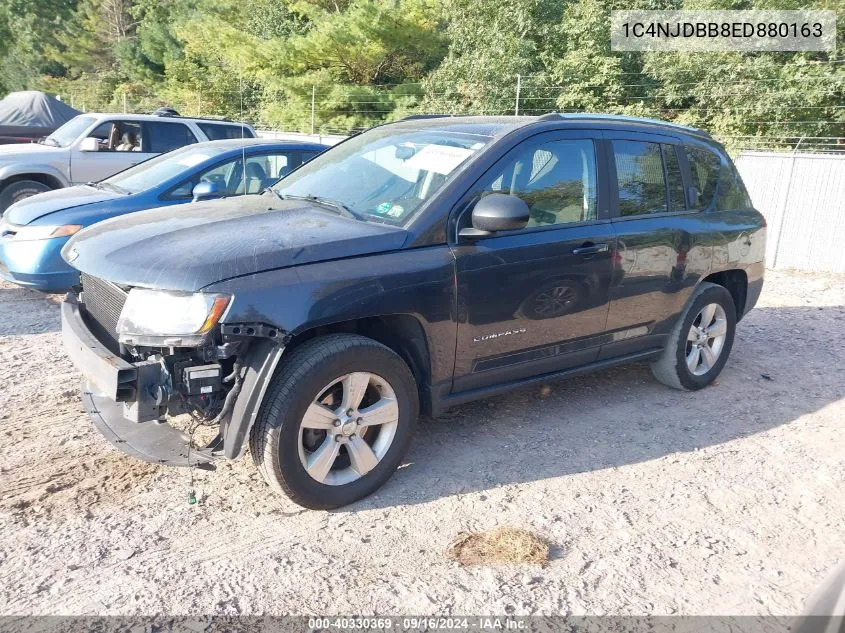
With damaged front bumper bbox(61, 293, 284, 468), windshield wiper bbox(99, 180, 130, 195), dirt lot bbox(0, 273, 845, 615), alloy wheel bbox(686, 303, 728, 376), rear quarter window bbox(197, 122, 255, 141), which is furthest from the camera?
rear quarter window bbox(197, 122, 255, 141)

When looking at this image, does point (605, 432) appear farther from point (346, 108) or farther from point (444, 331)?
point (346, 108)

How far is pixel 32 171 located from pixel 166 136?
72.3 inches

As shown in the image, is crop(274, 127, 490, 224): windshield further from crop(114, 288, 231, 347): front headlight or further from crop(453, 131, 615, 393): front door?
crop(114, 288, 231, 347): front headlight

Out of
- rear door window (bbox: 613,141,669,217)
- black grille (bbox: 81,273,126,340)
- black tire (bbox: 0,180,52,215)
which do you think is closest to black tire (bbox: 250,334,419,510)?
black grille (bbox: 81,273,126,340)

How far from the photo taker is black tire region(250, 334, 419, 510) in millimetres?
3070

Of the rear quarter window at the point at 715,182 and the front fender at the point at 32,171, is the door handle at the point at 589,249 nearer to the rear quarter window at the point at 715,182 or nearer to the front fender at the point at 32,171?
the rear quarter window at the point at 715,182

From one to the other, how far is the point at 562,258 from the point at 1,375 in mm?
3982

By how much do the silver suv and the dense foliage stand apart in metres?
11.0

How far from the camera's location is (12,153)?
898 centimetres

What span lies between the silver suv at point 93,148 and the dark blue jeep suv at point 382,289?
6.04m

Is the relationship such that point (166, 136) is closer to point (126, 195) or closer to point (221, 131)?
point (221, 131)

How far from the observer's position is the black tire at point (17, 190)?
→ 880cm

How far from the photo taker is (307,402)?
10.2 feet

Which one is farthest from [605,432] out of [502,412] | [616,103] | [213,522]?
[616,103]
